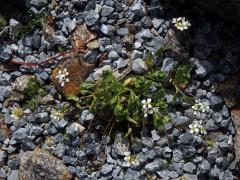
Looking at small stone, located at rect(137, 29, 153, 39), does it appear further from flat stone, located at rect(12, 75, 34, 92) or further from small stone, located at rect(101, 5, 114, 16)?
flat stone, located at rect(12, 75, 34, 92)

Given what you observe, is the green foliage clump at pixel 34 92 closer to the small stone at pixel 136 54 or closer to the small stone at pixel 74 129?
the small stone at pixel 74 129

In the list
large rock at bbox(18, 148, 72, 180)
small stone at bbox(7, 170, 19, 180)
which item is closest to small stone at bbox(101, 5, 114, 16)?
large rock at bbox(18, 148, 72, 180)

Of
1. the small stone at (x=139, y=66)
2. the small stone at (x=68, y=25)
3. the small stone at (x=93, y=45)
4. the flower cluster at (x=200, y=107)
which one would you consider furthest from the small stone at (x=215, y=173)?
the small stone at (x=68, y=25)

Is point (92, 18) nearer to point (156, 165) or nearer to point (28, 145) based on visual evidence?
point (28, 145)

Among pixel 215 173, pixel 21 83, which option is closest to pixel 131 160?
pixel 215 173

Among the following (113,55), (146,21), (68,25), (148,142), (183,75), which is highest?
(146,21)
